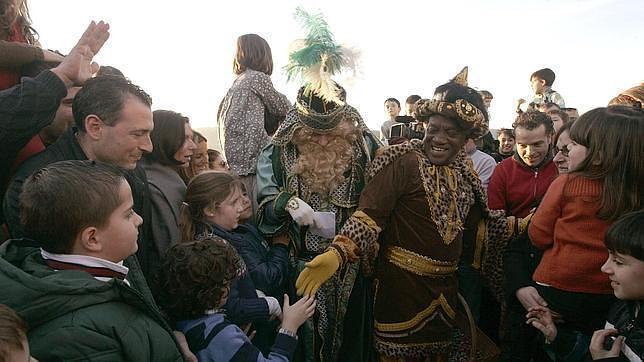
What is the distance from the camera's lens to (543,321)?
2.28m

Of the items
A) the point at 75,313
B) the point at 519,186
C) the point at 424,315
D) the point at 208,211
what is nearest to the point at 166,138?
the point at 208,211

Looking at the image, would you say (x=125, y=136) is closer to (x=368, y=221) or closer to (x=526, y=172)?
(x=368, y=221)

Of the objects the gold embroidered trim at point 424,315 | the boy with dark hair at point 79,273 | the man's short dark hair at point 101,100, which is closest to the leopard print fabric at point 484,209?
the gold embroidered trim at point 424,315

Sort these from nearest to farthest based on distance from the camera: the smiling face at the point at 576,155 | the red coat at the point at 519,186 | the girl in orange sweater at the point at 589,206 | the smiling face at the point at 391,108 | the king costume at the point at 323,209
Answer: the girl in orange sweater at the point at 589,206 → the smiling face at the point at 576,155 → the king costume at the point at 323,209 → the red coat at the point at 519,186 → the smiling face at the point at 391,108

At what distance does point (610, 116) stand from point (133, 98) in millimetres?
2025

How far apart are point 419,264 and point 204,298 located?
4.00 ft

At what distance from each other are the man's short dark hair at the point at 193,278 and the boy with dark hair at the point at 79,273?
31 cm

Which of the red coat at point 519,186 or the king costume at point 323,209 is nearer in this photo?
the king costume at point 323,209

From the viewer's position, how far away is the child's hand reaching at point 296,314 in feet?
7.43

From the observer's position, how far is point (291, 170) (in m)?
3.09

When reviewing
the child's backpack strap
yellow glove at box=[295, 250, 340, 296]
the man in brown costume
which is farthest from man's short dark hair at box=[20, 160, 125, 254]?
the man in brown costume

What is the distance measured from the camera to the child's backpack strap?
196 cm

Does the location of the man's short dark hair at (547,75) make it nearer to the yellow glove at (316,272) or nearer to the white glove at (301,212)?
the white glove at (301,212)

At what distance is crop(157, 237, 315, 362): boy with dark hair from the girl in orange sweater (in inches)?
50.9
